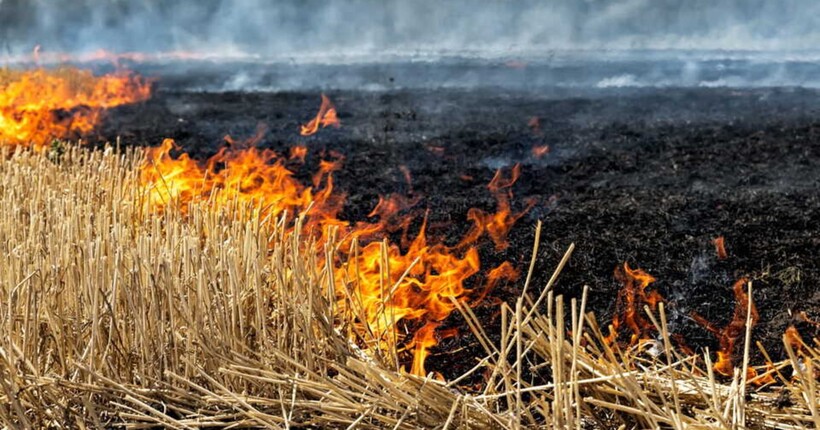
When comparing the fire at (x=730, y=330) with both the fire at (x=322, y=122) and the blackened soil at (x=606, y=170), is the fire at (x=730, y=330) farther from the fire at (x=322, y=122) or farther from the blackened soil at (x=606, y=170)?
the fire at (x=322, y=122)

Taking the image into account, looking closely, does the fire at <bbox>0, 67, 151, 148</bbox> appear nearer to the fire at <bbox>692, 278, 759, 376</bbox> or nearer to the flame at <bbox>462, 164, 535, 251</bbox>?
the flame at <bbox>462, 164, 535, 251</bbox>

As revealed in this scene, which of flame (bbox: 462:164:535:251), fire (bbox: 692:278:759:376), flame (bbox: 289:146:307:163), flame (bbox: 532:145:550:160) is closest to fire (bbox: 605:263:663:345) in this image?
fire (bbox: 692:278:759:376)

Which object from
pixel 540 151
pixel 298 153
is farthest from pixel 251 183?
pixel 540 151

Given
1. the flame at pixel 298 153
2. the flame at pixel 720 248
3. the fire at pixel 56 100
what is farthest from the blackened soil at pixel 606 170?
the fire at pixel 56 100

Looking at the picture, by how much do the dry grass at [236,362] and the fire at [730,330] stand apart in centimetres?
23

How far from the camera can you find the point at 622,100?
13.2 m

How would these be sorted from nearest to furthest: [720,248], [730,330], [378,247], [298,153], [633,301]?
[730,330] < [633,301] < [378,247] < [720,248] < [298,153]

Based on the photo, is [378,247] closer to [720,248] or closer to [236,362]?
[236,362]

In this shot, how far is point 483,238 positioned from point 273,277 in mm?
2183

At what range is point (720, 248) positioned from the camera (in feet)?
17.3

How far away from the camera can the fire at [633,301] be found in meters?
4.08

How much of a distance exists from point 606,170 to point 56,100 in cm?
837

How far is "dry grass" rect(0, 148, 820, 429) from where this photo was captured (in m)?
2.70

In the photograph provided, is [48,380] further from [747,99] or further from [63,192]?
[747,99]
